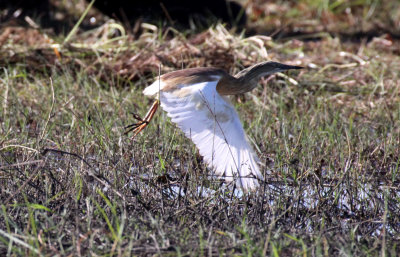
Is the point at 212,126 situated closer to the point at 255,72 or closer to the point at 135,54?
the point at 255,72

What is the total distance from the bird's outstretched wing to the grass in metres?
0.13

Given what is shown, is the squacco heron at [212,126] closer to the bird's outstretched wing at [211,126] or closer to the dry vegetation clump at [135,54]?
the bird's outstretched wing at [211,126]

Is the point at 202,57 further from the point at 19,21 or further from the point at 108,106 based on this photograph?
the point at 19,21

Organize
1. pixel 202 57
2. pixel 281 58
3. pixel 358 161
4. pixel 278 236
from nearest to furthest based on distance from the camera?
pixel 278 236 < pixel 358 161 < pixel 202 57 < pixel 281 58

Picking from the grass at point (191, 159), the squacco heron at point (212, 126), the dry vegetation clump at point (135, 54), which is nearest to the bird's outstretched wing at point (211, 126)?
the squacco heron at point (212, 126)

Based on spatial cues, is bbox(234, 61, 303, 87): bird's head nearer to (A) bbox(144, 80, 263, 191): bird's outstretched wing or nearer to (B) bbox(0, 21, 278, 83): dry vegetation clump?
(A) bbox(144, 80, 263, 191): bird's outstretched wing

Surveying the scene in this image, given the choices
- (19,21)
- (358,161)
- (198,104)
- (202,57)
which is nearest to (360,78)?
(202,57)

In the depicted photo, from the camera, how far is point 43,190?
2.85m

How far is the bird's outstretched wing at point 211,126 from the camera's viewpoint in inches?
122

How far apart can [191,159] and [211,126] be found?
0.19 metres

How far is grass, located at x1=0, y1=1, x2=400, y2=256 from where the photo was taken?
2.39 metres

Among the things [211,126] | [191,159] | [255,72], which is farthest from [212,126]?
[255,72]

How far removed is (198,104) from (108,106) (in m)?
1.36

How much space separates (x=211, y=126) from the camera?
10.5 feet
